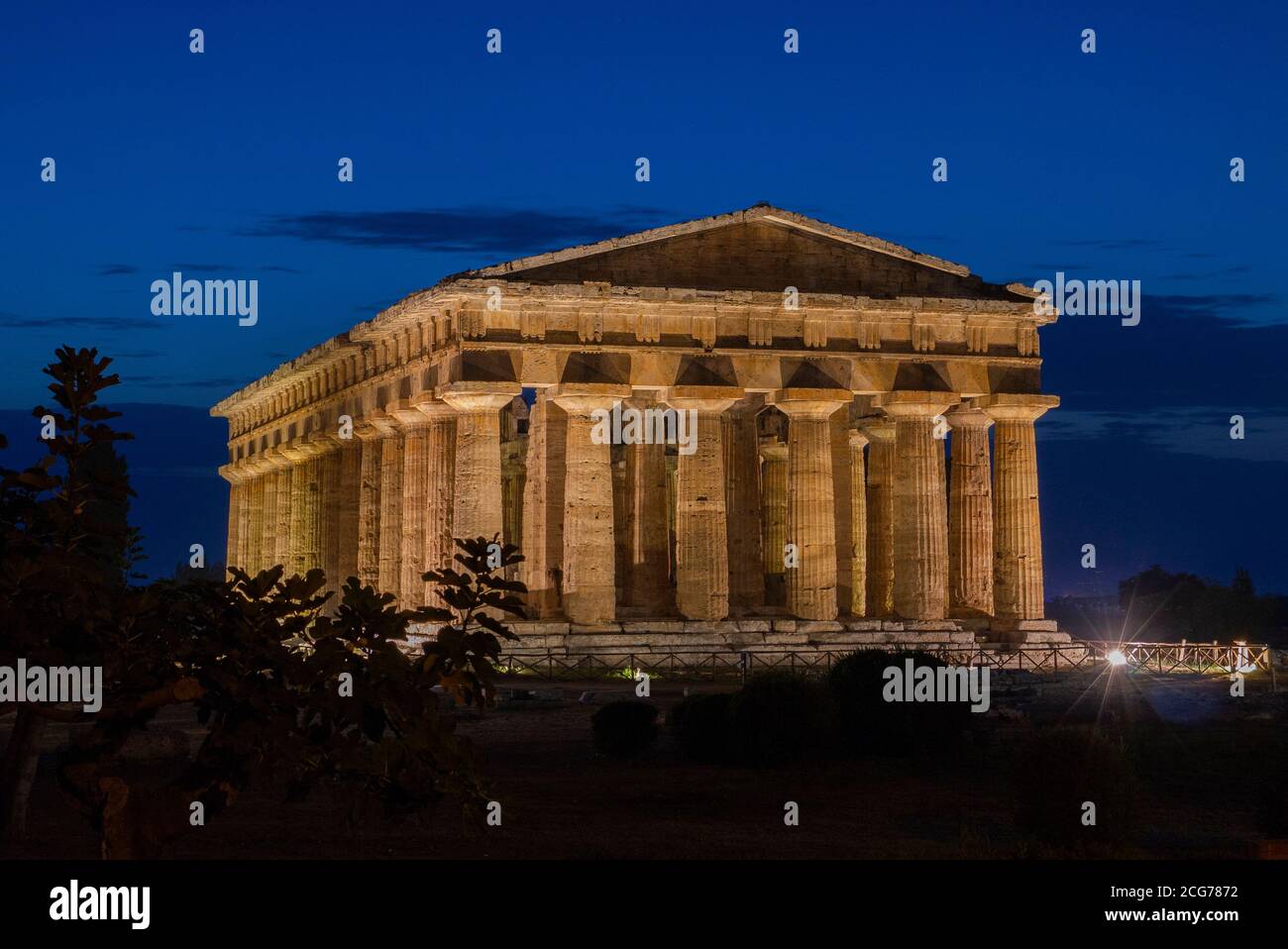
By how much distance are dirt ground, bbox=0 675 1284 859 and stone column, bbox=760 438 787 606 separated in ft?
74.7

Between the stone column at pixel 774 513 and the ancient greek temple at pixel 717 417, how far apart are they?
4723 mm

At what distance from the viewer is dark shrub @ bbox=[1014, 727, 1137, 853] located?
20.0 meters

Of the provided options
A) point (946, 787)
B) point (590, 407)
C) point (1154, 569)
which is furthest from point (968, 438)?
point (1154, 569)

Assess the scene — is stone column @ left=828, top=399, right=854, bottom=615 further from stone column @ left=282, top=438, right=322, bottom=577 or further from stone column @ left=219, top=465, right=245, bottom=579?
stone column @ left=219, top=465, right=245, bottom=579

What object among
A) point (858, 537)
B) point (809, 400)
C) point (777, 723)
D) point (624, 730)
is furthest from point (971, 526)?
point (624, 730)

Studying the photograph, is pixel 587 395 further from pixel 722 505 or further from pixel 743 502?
pixel 743 502

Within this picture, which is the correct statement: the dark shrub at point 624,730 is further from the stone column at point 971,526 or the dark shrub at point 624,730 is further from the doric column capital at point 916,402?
the stone column at point 971,526

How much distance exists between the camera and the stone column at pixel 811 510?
150 feet

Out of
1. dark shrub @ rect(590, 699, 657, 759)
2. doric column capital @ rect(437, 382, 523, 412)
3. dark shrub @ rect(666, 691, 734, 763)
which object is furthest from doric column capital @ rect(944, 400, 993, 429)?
dark shrub @ rect(590, 699, 657, 759)
